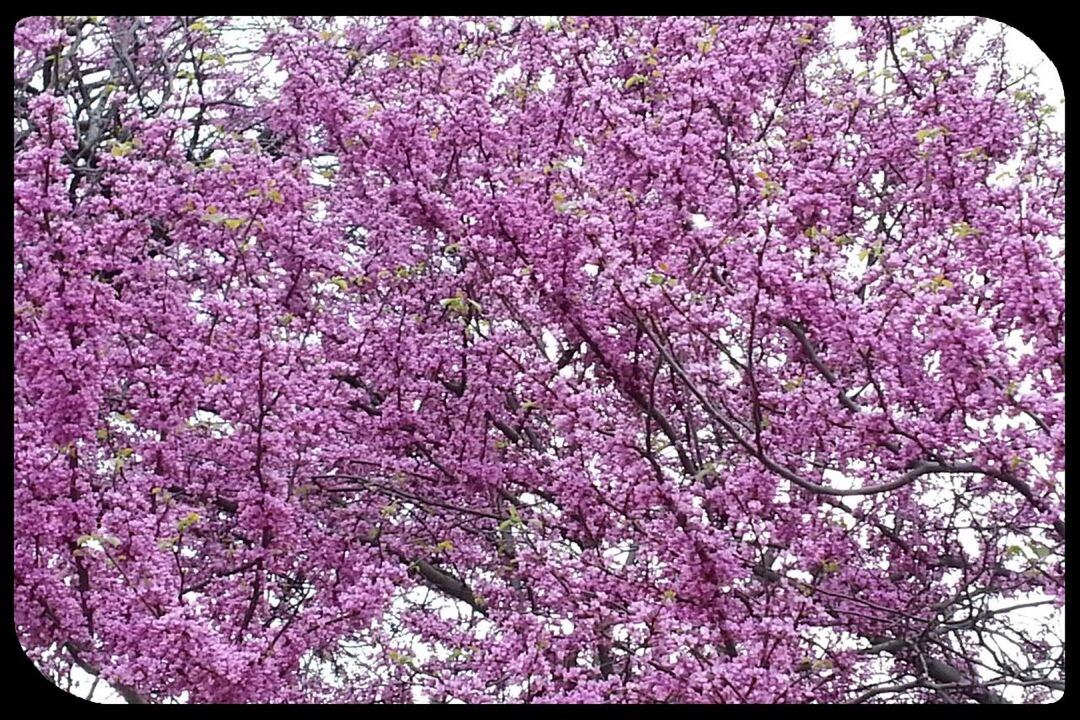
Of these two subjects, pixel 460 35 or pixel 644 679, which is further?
pixel 460 35

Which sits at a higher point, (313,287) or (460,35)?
(460,35)

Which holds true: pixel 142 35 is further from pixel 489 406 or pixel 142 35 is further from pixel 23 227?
pixel 489 406

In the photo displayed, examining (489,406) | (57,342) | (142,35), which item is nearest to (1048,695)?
(489,406)

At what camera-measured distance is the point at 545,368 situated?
709cm

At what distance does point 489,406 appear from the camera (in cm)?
762

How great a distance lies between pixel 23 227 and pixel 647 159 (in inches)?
98.3

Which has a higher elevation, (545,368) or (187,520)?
(545,368)

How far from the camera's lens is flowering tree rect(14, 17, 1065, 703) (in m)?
6.65

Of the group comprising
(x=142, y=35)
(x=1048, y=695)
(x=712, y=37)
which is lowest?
(x=1048, y=695)

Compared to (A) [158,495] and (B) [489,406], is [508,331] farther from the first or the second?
(A) [158,495]

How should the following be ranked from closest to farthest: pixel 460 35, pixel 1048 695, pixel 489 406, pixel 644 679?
pixel 644 679, pixel 1048 695, pixel 489 406, pixel 460 35

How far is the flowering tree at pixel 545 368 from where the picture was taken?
6.65 meters

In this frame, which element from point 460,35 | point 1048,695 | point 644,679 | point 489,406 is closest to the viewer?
point 644,679

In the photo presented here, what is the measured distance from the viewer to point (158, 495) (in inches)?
277
